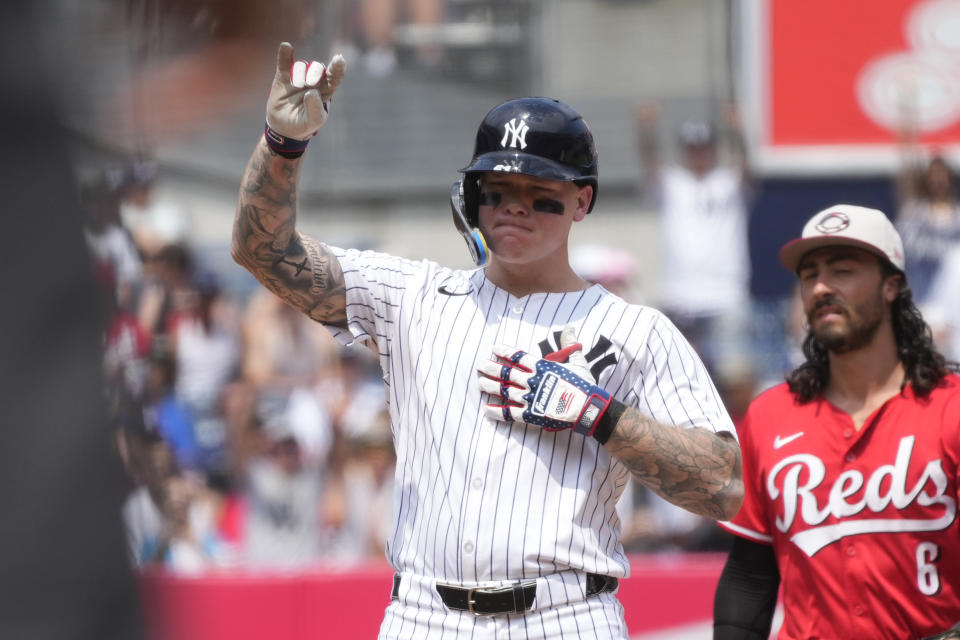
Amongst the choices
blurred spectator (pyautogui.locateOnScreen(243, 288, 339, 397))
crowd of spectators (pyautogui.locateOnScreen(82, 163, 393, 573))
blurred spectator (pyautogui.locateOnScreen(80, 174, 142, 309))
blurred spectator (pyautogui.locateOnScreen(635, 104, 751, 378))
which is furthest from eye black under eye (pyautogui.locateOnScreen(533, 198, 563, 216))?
blurred spectator (pyautogui.locateOnScreen(635, 104, 751, 378))

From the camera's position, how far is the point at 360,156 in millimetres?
12875

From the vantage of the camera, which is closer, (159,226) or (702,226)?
(159,226)

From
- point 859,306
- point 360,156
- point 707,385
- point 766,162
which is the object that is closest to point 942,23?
point 766,162

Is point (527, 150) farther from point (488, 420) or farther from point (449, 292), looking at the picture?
point (488, 420)

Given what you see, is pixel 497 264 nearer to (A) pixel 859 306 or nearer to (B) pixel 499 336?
(B) pixel 499 336

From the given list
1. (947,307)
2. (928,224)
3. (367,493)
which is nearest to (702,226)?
(928,224)

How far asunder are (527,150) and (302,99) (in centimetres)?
57

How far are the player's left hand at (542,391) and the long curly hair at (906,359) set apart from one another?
1197 millimetres

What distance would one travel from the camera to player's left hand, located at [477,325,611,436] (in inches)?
128

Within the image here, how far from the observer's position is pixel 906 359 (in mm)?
4199

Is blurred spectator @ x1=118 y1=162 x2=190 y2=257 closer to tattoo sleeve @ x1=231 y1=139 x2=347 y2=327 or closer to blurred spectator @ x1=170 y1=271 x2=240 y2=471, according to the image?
blurred spectator @ x1=170 y1=271 x2=240 y2=471

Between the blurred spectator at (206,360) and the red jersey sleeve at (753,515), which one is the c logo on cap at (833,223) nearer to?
the red jersey sleeve at (753,515)

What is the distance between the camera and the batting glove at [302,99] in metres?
3.30

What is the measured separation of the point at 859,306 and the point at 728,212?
18.0 ft
